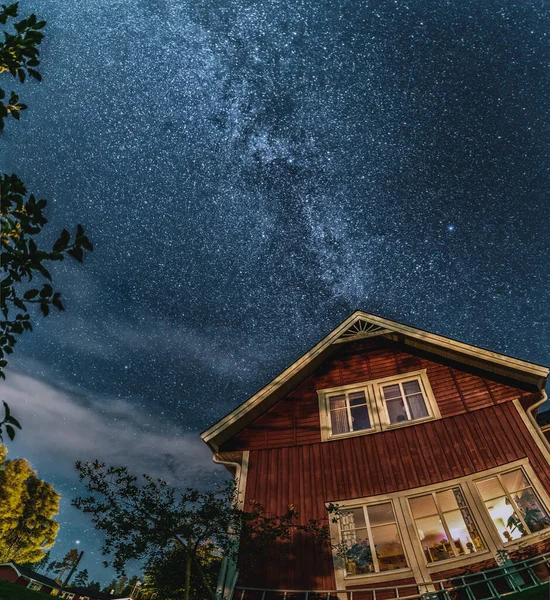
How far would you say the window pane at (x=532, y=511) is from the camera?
958cm

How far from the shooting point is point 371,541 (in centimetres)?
1038

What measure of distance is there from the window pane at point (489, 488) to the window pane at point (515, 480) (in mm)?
218

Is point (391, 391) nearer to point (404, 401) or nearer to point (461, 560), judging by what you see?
point (404, 401)

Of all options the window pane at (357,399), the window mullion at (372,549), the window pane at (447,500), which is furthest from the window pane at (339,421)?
the window pane at (447,500)

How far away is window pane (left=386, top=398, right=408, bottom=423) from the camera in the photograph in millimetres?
12832

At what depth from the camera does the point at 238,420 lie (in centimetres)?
1353

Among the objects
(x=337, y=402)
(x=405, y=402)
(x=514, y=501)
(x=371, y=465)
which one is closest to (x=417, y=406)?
(x=405, y=402)

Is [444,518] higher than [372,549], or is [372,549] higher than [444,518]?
[444,518]

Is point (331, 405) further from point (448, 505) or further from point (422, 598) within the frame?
point (422, 598)

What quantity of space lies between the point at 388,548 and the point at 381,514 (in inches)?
42.8

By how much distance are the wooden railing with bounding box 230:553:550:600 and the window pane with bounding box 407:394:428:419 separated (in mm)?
4414

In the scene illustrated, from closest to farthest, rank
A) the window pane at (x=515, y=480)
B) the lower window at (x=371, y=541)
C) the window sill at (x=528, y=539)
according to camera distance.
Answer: the window sill at (x=528, y=539) < the lower window at (x=371, y=541) < the window pane at (x=515, y=480)

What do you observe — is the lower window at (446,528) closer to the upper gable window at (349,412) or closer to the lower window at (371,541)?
the lower window at (371,541)

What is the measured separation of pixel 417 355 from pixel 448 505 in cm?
501
